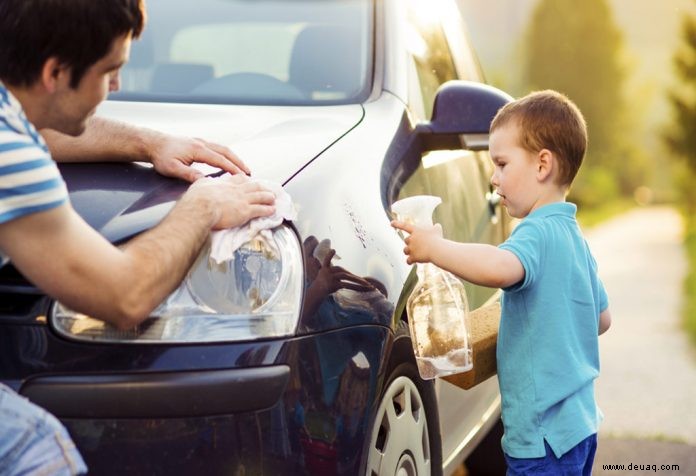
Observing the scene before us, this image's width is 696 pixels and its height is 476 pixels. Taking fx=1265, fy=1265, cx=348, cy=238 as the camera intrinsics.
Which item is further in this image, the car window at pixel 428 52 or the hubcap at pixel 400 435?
the car window at pixel 428 52

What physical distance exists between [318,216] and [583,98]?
193 feet

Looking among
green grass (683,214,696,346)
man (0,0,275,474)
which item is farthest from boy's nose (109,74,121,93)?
green grass (683,214,696,346)

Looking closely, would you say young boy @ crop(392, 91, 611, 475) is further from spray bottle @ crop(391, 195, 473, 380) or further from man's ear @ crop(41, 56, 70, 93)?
man's ear @ crop(41, 56, 70, 93)

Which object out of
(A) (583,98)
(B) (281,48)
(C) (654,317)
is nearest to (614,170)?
(A) (583,98)

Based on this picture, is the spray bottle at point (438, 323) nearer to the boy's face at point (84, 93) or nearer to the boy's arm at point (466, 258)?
the boy's arm at point (466, 258)

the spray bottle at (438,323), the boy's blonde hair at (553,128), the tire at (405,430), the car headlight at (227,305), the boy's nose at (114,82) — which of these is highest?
the boy's nose at (114,82)

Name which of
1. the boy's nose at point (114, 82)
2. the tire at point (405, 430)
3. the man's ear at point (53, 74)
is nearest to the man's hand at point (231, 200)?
the boy's nose at point (114, 82)

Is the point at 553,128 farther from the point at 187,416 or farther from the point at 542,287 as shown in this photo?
the point at 187,416

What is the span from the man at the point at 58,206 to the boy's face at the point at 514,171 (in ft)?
2.69

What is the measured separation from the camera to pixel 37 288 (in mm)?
2496

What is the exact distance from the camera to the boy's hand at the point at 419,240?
9.16 ft

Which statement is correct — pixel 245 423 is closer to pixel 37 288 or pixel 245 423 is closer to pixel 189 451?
pixel 189 451

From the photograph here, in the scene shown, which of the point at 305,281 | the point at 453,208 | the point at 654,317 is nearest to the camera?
the point at 305,281

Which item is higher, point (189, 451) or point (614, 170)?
point (189, 451)
